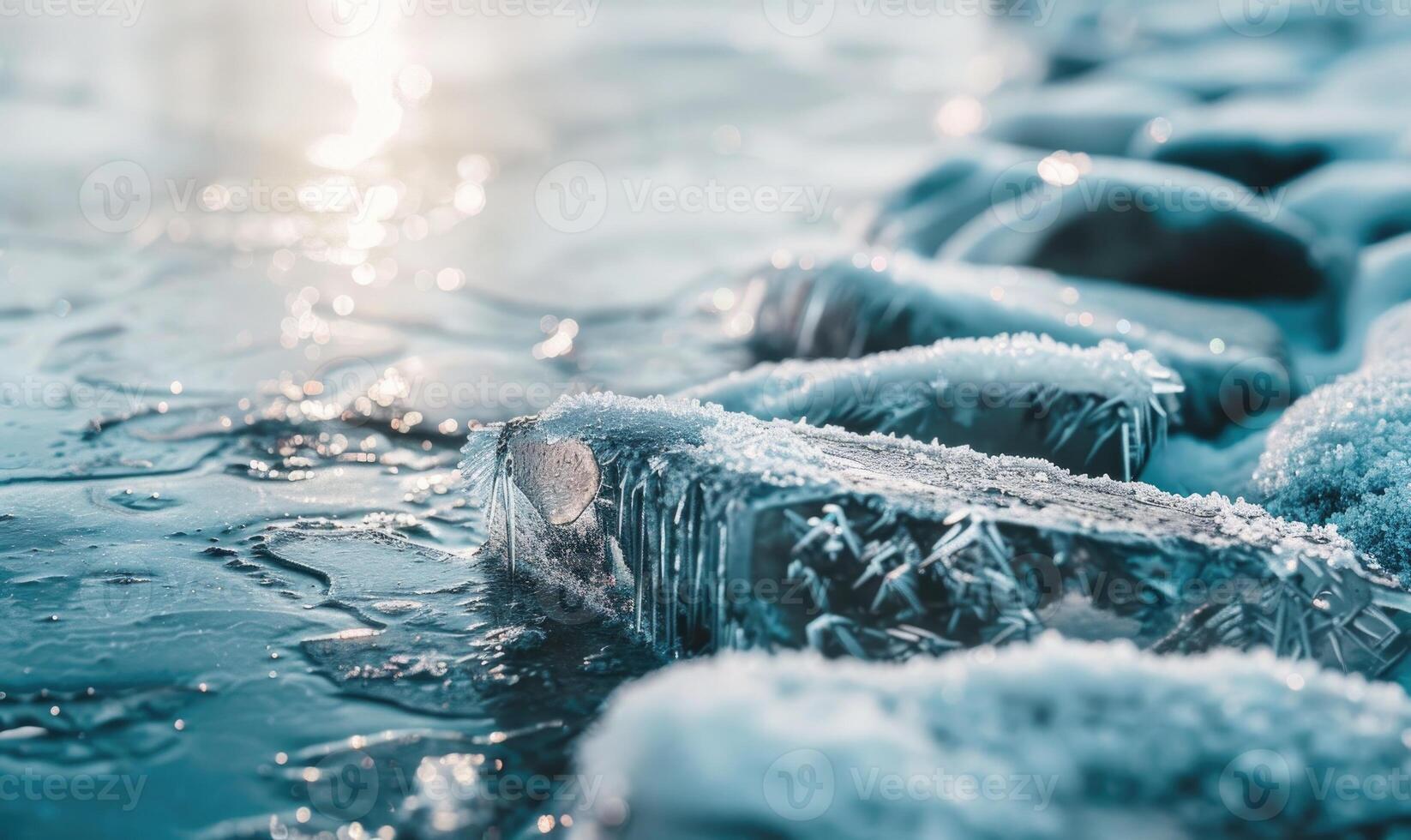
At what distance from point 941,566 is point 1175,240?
345 centimetres

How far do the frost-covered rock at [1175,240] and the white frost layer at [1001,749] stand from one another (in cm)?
356

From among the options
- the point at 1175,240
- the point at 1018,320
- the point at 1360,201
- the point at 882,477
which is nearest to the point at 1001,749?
the point at 882,477

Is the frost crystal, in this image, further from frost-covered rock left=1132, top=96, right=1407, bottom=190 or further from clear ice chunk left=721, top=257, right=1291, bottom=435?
frost-covered rock left=1132, top=96, right=1407, bottom=190

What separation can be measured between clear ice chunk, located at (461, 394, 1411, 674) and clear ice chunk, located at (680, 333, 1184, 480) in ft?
2.21

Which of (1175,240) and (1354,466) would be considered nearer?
(1354,466)

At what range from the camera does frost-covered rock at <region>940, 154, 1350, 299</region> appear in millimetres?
4840

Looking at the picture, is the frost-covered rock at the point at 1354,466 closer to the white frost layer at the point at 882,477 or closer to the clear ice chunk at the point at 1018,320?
the white frost layer at the point at 882,477

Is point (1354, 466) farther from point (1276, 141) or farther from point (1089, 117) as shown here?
point (1089, 117)

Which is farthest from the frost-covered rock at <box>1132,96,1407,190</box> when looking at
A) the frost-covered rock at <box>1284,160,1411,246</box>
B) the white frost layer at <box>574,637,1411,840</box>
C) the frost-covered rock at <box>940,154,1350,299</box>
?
the white frost layer at <box>574,637,1411,840</box>

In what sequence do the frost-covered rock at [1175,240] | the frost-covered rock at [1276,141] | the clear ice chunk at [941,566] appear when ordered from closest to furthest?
the clear ice chunk at [941,566]
the frost-covered rock at [1175,240]
the frost-covered rock at [1276,141]

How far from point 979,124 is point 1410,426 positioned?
22.2ft

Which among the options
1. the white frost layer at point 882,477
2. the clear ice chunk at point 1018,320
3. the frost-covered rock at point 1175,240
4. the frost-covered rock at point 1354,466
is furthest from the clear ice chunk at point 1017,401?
the frost-covered rock at point 1175,240

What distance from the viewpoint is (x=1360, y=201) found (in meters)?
5.57

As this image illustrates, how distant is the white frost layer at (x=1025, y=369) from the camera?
2883 millimetres
